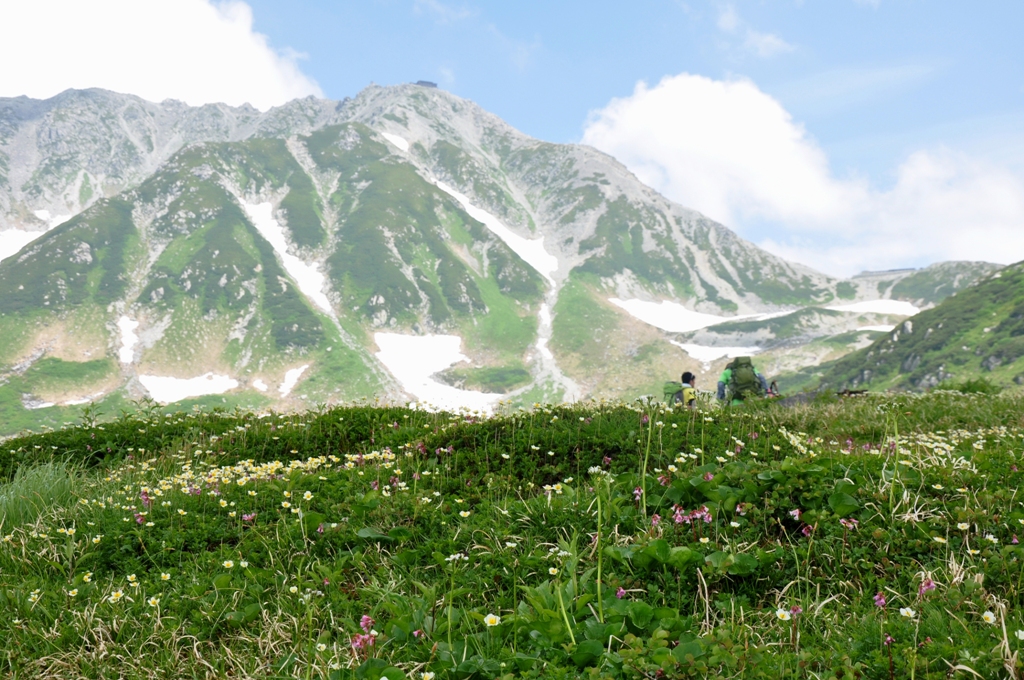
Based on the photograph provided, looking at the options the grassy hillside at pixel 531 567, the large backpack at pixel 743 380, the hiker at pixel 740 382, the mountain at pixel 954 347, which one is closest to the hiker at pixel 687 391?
the hiker at pixel 740 382

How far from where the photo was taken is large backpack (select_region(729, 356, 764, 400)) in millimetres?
18250

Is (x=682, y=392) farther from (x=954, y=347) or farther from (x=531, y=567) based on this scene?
(x=954, y=347)

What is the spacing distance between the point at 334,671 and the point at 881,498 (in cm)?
506

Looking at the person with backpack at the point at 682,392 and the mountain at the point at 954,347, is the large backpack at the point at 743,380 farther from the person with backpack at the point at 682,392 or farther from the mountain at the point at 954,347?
the mountain at the point at 954,347

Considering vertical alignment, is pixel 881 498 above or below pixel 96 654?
above

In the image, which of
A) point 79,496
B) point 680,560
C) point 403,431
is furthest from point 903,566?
point 79,496

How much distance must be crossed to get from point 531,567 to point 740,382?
15.1 metres

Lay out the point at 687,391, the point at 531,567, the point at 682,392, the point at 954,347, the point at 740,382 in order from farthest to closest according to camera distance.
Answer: the point at 954,347
the point at 740,382
the point at 682,392
the point at 687,391
the point at 531,567

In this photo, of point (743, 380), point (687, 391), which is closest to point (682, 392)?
point (687, 391)

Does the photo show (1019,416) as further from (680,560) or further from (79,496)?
(79,496)

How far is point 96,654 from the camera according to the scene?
174 inches

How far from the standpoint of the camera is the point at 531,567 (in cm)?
509

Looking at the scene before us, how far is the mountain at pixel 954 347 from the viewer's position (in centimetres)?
15950

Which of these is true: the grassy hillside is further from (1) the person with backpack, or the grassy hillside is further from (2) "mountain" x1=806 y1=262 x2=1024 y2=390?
(2) "mountain" x1=806 y1=262 x2=1024 y2=390
